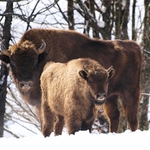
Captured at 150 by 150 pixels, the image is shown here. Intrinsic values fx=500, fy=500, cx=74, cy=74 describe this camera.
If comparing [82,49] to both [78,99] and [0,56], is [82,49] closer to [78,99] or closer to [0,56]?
Result: [0,56]

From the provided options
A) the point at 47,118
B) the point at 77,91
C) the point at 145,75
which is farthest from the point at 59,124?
the point at 145,75

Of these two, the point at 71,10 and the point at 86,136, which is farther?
the point at 71,10

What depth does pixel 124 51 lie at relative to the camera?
34.6 ft

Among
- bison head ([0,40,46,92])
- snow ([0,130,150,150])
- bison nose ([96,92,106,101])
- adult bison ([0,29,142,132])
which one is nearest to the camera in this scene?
snow ([0,130,150,150])

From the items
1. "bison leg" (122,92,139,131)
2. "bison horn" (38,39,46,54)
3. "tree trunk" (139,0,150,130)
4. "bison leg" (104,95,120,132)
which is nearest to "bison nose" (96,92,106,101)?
"bison horn" (38,39,46,54)

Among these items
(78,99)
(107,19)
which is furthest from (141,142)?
(107,19)

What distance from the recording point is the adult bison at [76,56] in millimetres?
9562

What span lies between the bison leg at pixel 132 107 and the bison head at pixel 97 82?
317 centimetres

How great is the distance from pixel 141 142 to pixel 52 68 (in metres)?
3.56

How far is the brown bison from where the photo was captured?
23.2 feet

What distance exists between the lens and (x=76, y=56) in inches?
398

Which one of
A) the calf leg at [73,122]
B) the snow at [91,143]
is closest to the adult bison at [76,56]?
the calf leg at [73,122]

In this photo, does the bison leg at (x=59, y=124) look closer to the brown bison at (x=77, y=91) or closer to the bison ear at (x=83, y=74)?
the brown bison at (x=77, y=91)

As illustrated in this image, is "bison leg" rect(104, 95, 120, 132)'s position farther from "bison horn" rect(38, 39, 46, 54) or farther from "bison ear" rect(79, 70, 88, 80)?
"bison ear" rect(79, 70, 88, 80)
